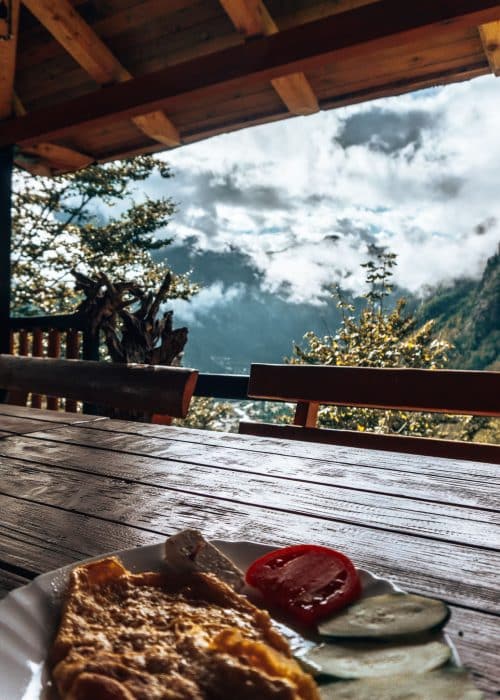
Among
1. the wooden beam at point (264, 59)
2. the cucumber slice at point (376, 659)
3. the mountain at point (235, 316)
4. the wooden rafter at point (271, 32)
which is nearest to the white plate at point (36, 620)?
the cucumber slice at point (376, 659)

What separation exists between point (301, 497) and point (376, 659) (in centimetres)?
54

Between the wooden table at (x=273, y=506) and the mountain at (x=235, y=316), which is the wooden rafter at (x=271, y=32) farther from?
the mountain at (x=235, y=316)

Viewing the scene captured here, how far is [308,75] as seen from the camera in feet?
10.6

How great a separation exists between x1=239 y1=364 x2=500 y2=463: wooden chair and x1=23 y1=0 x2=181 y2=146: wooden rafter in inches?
88.3

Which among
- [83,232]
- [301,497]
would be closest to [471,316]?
[83,232]

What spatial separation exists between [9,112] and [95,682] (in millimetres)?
4450

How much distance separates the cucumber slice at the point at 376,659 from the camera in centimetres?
35

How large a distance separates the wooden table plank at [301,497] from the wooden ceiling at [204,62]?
2247 mm

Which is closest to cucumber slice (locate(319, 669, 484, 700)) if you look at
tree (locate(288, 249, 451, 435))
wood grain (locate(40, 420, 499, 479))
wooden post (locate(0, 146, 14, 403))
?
wood grain (locate(40, 420, 499, 479))

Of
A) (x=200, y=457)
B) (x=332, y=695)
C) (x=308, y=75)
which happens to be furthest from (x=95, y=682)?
(x=308, y=75)

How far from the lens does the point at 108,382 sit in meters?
1.92

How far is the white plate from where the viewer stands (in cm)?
35

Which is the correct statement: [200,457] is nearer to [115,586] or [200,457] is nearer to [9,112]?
[115,586]

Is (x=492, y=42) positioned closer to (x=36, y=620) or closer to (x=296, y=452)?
(x=296, y=452)
